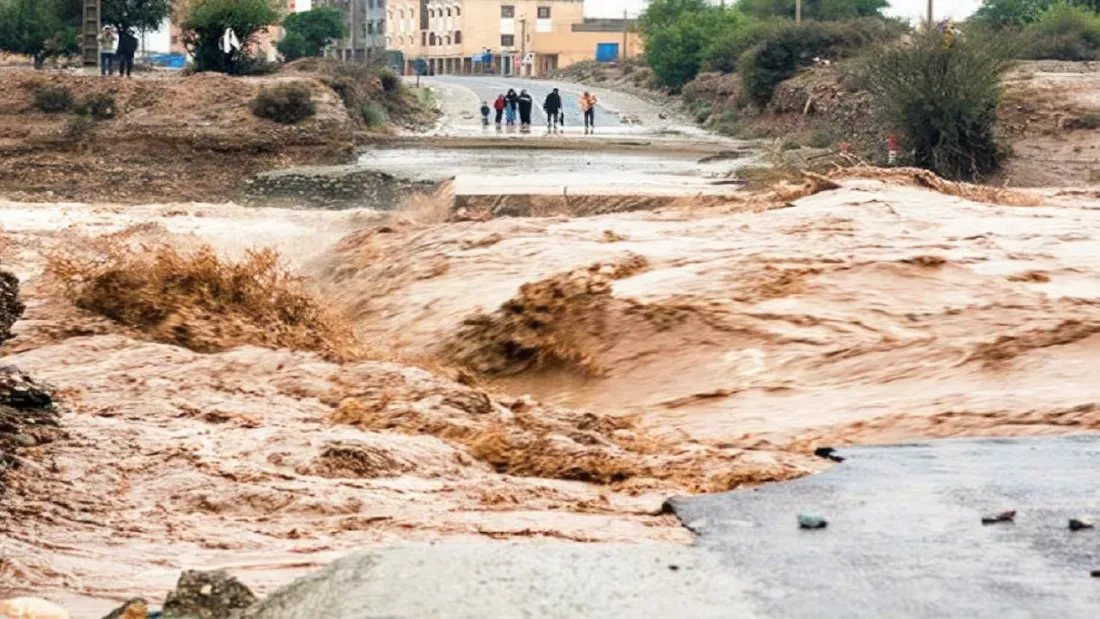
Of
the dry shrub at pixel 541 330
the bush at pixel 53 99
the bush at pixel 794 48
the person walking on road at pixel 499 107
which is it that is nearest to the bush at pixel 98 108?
the bush at pixel 53 99

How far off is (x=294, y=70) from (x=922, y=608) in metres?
60.3

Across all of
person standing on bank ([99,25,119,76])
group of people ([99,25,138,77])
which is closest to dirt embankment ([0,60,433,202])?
group of people ([99,25,138,77])

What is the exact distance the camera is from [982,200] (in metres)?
21.4

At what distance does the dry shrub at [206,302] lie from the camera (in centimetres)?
1506

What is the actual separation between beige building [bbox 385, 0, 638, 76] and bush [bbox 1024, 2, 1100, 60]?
78.7 meters

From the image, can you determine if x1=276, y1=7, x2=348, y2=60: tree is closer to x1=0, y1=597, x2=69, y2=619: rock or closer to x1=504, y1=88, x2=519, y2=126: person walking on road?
x1=504, y1=88, x2=519, y2=126: person walking on road

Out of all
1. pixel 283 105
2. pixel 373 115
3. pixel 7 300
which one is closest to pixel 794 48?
pixel 373 115

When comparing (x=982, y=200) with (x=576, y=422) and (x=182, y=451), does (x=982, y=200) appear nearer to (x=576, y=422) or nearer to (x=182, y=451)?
(x=576, y=422)

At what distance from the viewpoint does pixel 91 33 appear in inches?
2270

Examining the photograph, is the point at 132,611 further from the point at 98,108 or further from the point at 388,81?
the point at 388,81

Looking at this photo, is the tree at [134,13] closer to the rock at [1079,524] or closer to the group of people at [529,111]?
the group of people at [529,111]

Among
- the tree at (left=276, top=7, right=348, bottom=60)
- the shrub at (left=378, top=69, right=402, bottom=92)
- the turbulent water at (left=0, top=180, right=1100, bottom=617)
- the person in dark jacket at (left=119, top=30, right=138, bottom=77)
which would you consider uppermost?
the tree at (left=276, top=7, right=348, bottom=60)

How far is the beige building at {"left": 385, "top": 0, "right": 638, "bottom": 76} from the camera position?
14700 cm

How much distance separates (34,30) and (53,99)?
16.0m
